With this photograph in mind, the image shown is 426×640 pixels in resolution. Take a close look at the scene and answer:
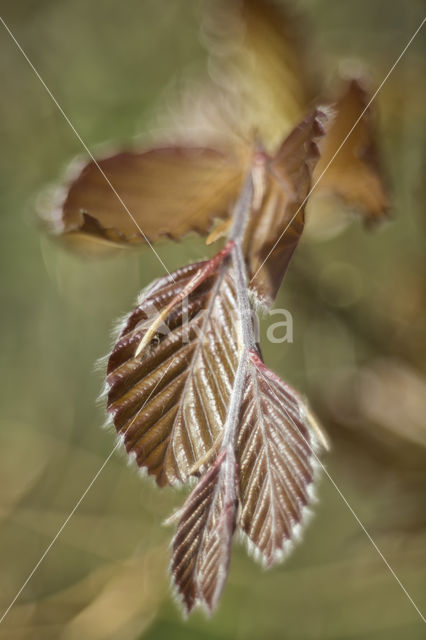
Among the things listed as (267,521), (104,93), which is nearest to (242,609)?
(267,521)

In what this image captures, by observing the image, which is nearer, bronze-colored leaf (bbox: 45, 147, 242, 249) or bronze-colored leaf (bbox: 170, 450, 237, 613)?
bronze-colored leaf (bbox: 170, 450, 237, 613)

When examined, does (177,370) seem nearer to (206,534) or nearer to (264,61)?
(206,534)

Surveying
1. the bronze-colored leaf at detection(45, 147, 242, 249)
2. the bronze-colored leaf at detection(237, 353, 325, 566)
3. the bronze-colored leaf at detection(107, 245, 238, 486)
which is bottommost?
the bronze-colored leaf at detection(237, 353, 325, 566)

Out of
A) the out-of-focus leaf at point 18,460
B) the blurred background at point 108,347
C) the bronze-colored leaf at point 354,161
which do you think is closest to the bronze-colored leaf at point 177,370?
the bronze-colored leaf at point 354,161

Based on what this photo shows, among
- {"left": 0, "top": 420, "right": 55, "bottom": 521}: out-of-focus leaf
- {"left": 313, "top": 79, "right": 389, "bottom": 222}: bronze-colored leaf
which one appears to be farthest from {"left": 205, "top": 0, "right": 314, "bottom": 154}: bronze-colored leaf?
{"left": 0, "top": 420, "right": 55, "bottom": 521}: out-of-focus leaf

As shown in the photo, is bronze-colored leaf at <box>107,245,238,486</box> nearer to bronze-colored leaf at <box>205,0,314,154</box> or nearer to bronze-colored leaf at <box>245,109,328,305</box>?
bronze-colored leaf at <box>245,109,328,305</box>

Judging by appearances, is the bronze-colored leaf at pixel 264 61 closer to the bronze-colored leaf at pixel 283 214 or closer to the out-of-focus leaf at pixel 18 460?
the bronze-colored leaf at pixel 283 214

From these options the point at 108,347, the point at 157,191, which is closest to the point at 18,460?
the point at 108,347
